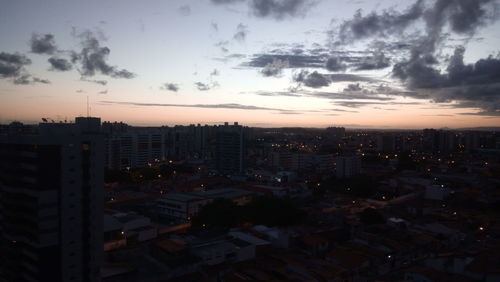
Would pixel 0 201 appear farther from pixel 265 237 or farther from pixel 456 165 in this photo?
pixel 456 165

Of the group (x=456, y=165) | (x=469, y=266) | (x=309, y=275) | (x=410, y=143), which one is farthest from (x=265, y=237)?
(x=410, y=143)

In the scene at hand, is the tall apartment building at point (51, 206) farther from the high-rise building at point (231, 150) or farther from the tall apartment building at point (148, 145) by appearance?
the high-rise building at point (231, 150)

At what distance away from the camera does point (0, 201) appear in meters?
6.35

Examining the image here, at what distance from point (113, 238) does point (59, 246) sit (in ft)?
11.6

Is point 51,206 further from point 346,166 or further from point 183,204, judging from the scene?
point 346,166

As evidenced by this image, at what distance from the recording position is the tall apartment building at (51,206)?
227 inches

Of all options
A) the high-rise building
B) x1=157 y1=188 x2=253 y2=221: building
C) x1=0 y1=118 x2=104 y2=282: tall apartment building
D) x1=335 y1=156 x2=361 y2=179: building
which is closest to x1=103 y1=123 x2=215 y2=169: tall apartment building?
x1=157 y1=188 x2=253 y2=221: building

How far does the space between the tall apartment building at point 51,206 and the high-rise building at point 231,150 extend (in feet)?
55.6

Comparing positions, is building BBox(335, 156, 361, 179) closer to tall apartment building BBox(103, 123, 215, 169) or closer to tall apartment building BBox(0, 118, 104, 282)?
tall apartment building BBox(103, 123, 215, 169)

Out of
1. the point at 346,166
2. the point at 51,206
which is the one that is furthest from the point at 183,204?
the point at 346,166

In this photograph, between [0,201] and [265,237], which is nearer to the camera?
[0,201]

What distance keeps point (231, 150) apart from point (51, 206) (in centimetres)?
1789

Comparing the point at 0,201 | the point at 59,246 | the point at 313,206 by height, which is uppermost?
the point at 0,201

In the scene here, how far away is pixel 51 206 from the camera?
19.0 feet
